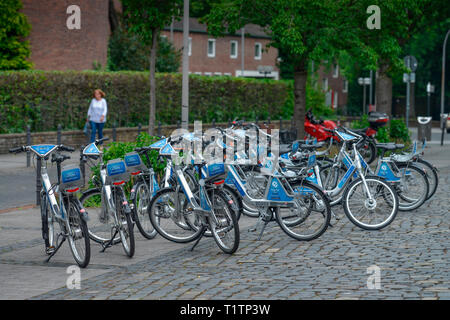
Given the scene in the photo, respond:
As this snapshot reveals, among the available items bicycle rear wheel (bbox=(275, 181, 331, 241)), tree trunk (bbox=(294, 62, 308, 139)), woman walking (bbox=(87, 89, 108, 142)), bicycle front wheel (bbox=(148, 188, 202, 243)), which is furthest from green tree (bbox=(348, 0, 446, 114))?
bicycle front wheel (bbox=(148, 188, 202, 243))

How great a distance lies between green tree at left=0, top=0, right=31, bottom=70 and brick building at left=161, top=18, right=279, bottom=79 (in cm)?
2104

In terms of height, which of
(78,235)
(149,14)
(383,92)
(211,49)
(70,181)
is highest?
(211,49)

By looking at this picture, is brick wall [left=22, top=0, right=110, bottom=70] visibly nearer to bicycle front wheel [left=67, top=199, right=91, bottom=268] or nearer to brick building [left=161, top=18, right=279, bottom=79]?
brick building [left=161, top=18, right=279, bottom=79]

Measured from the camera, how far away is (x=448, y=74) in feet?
209

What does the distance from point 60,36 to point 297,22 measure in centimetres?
1991

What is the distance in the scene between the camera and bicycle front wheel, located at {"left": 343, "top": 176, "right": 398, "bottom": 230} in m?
10.2

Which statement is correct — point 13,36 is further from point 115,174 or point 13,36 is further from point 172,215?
point 115,174

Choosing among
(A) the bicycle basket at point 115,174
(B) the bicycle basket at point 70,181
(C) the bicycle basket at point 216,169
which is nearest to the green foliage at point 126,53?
(C) the bicycle basket at point 216,169

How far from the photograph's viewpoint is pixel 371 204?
1027 centimetres

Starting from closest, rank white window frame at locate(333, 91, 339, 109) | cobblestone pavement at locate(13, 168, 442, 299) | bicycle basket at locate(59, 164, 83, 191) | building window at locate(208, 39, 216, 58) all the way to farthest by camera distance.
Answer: cobblestone pavement at locate(13, 168, 442, 299) → bicycle basket at locate(59, 164, 83, 191) → building window at locate(208, 39, 216, 58) → white window frame at locate(333, 91, 339, 109)

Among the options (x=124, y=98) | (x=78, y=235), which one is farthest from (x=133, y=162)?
(x=124, y=98)

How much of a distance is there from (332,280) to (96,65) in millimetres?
31694

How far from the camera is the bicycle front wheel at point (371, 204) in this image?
10.2m
